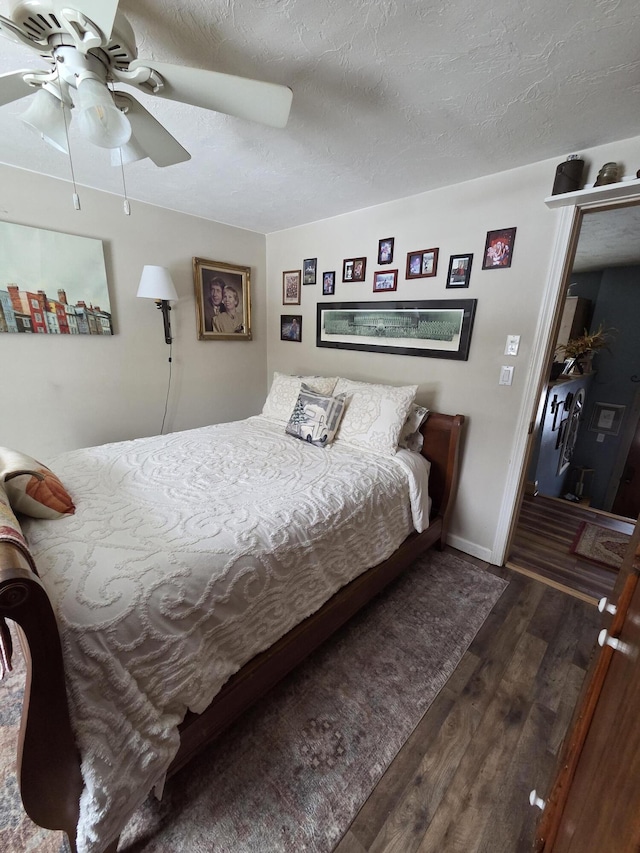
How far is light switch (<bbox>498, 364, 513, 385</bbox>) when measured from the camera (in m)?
1.95

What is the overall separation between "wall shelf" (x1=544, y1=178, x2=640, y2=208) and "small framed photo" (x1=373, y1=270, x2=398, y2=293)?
0.92 metres

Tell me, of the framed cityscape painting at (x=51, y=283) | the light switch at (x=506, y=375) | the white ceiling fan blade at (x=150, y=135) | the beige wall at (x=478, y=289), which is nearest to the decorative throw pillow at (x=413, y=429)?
the beige wall at (x=478, y=289)

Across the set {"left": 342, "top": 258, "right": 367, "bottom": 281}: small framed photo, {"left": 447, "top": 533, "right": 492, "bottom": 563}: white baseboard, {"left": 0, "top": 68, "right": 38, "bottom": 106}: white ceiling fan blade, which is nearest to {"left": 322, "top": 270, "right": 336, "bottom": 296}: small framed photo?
{"left": 342, "top": 258, "right": 367, "bottom": 281}: small framed photo

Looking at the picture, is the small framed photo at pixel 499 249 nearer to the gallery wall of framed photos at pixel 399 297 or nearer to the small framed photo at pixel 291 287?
the gallery wall of framed photos at pixel 399 297

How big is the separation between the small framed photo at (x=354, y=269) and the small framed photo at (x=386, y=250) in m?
0.14

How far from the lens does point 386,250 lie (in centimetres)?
237

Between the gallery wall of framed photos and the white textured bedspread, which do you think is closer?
the white textured bedspread

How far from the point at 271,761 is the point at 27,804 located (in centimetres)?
71

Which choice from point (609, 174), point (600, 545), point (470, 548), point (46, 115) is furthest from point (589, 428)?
point (46, 115)

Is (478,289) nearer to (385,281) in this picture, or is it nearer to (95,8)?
(385,281)

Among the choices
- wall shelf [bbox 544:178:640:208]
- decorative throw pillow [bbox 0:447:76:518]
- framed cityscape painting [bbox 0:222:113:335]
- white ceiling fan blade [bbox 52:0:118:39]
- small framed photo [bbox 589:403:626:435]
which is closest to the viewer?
white ceiling fan blade [bbox 52:0:118:39]

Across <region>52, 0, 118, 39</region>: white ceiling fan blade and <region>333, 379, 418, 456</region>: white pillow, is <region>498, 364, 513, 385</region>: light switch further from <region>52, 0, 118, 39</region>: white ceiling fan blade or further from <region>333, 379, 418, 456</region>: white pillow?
<region>52, 0, 118, 39</region>: white ceiling fan blade

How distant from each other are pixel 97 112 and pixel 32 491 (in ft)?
3.89

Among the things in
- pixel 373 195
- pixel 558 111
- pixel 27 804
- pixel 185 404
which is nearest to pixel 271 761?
pixel 27 804
